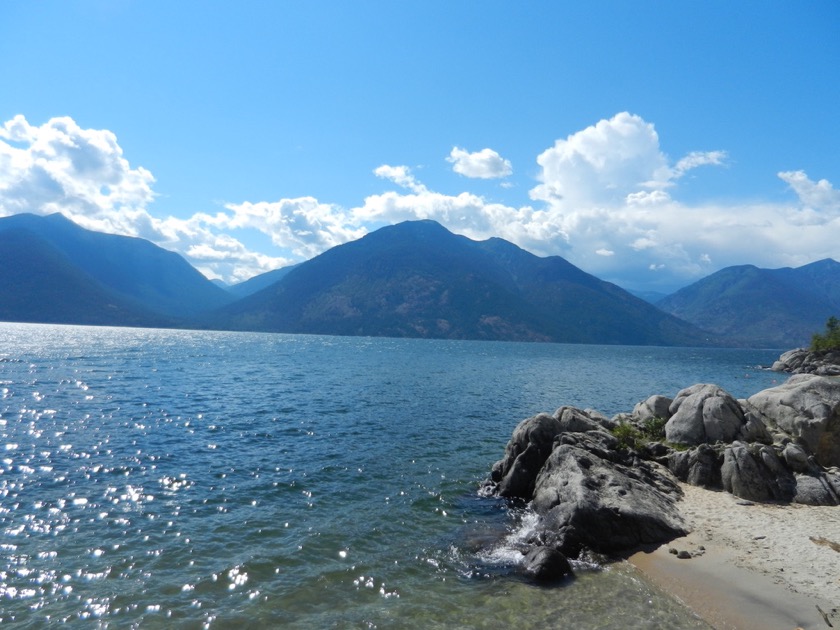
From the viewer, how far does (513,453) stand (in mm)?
28125

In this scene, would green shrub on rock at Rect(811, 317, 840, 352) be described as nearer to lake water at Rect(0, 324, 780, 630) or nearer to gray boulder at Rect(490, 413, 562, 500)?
lake water at Rect(0, 324, 780, 630)

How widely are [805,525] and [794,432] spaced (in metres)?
A: 9.63

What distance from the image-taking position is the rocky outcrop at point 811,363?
365 feet

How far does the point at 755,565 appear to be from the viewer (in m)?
16.5

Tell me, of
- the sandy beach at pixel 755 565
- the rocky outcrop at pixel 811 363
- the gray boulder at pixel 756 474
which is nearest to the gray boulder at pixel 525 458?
the sandy beach at pixel 755 565

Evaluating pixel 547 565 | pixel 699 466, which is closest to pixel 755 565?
pixel 547 565

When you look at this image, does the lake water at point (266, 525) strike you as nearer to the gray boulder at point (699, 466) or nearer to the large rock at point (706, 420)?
the gray boulder at point (699, 466)

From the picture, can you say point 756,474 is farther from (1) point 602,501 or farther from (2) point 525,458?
(2) point 525,458

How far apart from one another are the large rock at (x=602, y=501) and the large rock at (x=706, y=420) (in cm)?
412

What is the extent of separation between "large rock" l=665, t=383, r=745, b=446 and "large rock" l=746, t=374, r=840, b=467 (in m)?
1.68

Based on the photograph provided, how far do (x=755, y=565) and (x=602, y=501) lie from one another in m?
5.53

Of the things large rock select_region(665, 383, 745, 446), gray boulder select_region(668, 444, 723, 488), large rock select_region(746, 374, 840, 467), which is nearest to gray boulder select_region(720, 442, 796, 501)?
gray boulder select_region(668, 444, 723, 488)

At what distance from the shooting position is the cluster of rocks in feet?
63.5

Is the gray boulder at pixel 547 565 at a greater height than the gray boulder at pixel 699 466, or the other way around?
the gray boulder at pixel 699 466
